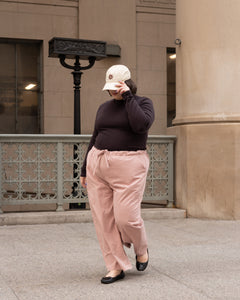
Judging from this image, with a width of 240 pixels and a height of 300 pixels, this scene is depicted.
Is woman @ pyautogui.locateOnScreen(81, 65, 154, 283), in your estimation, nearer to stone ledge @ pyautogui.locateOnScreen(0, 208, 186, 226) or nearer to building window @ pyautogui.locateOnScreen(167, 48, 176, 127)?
stone ledge @ pyautogui.locateOnScreen(0, 208, 186, 226)

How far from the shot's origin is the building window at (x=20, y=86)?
522 inches

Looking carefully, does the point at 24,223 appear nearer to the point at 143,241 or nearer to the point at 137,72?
the point at 143,241

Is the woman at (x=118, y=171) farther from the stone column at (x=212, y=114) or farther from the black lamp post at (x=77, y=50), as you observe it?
the black lamp post at (x=77, y=50)

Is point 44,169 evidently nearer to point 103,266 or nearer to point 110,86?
point 103,266

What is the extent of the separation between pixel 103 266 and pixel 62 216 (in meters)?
2.90

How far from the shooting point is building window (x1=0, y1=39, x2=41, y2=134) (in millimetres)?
13258

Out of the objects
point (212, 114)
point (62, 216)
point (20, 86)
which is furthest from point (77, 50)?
point (20, 86)

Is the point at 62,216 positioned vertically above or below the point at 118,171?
below

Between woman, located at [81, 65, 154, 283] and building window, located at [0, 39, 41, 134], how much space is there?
28.6ft

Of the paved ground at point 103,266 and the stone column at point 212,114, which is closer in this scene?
the paved ground at point 103,266

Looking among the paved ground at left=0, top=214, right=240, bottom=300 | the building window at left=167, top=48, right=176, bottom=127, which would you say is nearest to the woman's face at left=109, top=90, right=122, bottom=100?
the paved ground at left=0, top=214, right=240, bottom=300

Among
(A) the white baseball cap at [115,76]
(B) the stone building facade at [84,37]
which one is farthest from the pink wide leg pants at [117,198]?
(B) the stone building facade at [84,37]

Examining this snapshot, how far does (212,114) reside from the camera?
339 inches

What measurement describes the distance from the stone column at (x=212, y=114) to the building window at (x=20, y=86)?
5557 millimetres
